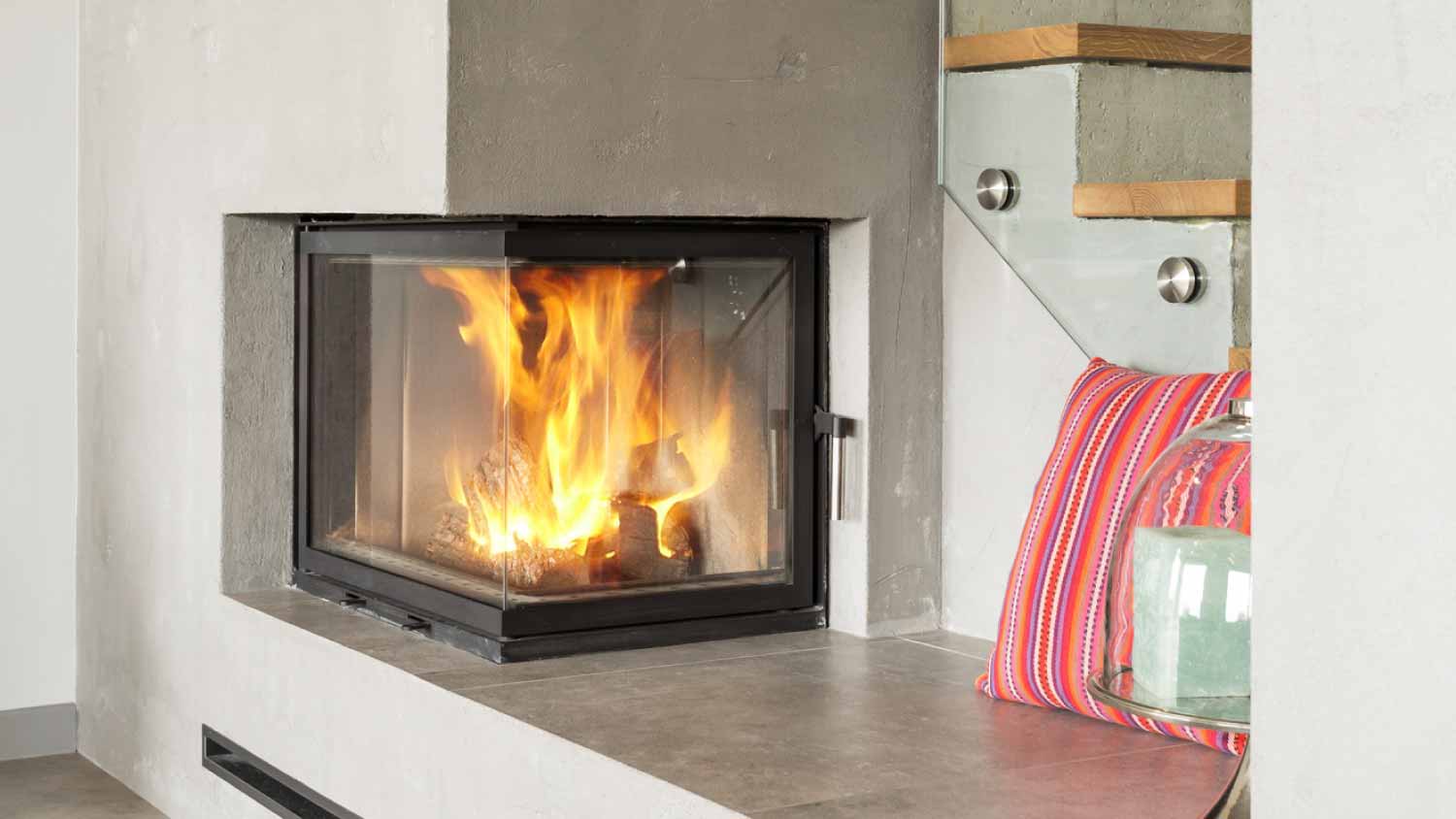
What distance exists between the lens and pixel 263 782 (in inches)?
130

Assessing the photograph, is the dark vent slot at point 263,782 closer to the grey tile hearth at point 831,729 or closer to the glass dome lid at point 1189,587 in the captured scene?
the grey tile hearth at point 831,729

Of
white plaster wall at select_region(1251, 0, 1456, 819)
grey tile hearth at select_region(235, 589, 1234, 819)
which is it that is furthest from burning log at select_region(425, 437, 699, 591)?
white plaster wall at select_region(1251, 0, 1456, 819)

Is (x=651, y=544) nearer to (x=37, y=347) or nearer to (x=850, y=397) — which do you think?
(x=850, y=397)

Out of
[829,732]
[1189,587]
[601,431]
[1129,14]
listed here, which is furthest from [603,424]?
[1189,587]

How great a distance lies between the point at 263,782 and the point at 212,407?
78 centimetres

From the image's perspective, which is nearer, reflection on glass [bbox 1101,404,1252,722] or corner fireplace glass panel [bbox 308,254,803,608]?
reflection on glass [bbox 1101,404,1252,722]

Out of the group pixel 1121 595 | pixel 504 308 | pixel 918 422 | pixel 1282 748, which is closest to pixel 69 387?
pixel 504 308

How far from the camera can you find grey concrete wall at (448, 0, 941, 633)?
271 cm

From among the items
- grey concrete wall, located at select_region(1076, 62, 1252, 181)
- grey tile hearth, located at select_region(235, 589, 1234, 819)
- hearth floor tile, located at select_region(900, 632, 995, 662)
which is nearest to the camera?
grey tile hearth, located at select_region(235, 589, 1234, 819)

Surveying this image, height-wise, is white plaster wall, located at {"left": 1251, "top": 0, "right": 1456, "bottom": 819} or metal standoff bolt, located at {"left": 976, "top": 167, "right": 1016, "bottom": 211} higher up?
metal standoff bolt, located at {"left": 976, "top": 167, "right": 1016, "bottom": 211}

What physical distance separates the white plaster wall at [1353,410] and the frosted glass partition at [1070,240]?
128 cm

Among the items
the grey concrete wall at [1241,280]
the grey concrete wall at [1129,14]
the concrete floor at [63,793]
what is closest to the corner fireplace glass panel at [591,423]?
the grey concrete wall at [1129,14]

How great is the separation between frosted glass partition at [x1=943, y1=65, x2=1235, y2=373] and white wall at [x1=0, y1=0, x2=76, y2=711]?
2.16 m

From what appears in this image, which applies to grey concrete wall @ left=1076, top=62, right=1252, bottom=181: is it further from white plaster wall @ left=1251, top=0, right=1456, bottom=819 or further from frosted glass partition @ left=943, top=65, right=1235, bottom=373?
white plaster wall @ left=1251, top=0, right=1456, bottom=819
